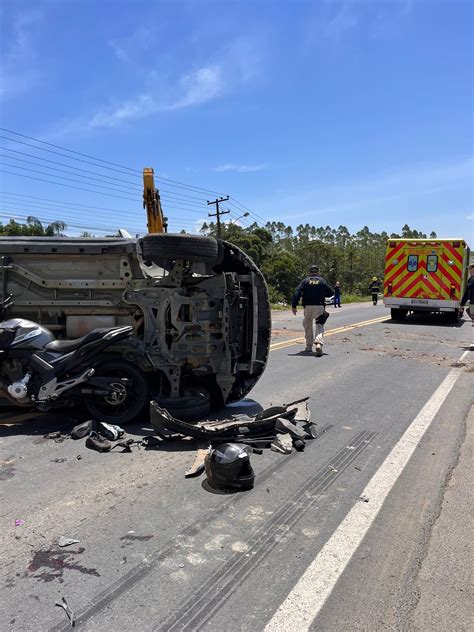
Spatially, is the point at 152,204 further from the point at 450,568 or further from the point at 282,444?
the point at 450,568

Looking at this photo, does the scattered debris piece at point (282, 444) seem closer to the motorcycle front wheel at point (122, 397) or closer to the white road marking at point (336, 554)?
the white road marking at point (336, 554)

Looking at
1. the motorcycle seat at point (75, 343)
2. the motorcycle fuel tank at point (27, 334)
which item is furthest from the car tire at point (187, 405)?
the motorcycle fuel tank at point (27, 334)

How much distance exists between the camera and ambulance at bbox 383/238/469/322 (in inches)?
685

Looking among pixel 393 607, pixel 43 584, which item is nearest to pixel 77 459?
pixel 43 584

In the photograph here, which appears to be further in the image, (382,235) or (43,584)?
(382,235)

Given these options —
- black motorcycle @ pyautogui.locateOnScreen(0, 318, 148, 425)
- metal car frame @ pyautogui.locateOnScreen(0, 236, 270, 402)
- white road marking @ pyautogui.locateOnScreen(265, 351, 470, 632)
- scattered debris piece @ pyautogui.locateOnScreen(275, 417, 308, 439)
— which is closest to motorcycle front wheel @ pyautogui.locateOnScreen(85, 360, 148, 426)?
black motorcycle @ pyautogui.locateOnScreen(0, 318, 148, 425)

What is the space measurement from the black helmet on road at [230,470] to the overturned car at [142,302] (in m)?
1.46

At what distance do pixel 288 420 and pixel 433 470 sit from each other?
1498mm

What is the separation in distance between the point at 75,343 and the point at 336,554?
3.38 meters

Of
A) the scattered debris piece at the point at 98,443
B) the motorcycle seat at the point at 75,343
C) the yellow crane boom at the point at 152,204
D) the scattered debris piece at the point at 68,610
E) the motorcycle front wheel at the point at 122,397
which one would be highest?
the yellow crane boom at the point at 152,204

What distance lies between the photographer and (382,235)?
103m

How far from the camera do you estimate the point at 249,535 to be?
10.5 ft

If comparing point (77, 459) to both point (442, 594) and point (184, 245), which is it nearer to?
point (184, 245)

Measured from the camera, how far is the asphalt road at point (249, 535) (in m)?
2.49
